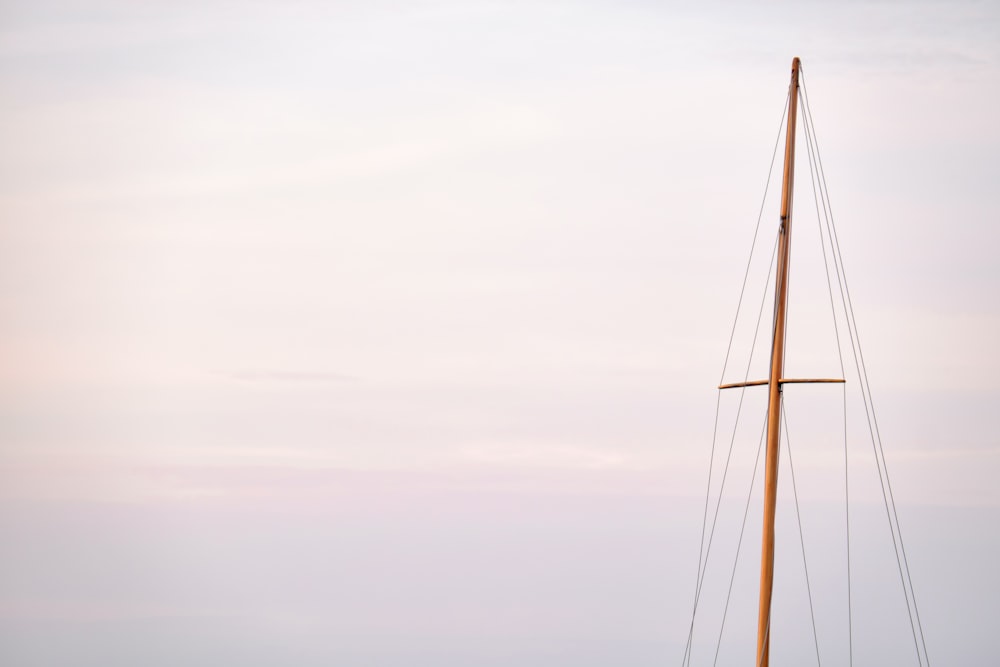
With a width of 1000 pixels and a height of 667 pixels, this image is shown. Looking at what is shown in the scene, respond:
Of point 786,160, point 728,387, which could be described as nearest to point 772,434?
point 728,387

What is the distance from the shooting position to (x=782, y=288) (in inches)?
2215

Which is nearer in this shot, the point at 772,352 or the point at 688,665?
the point at 772,352

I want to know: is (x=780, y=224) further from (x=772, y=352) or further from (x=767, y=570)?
(x=767, y=570)

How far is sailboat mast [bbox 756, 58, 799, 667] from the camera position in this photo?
5575 cm

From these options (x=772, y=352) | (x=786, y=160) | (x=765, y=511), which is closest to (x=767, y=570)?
(x=765, y=511)

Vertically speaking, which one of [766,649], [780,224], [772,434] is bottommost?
[766,649]

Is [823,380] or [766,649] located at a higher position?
[823,380]

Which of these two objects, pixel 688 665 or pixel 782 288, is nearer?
pixel 782 288

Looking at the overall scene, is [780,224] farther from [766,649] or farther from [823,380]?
[766,649]

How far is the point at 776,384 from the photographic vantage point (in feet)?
185

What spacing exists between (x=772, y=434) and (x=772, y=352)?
187 centimetres

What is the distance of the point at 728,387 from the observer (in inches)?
2240

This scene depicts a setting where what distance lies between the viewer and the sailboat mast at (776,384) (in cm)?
5575

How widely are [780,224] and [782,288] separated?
4.91 ft
